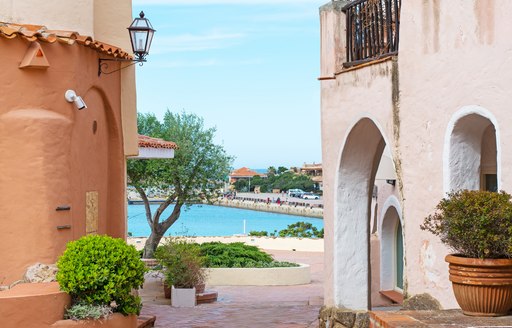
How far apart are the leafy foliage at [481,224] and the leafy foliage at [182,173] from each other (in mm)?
20785

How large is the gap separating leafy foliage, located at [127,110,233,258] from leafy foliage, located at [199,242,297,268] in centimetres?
295

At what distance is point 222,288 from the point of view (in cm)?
2277

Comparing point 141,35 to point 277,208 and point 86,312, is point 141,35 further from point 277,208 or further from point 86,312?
point 277,208

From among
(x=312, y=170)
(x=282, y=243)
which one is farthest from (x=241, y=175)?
(x=282, y=243)

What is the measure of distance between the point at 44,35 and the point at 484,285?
7.16 m

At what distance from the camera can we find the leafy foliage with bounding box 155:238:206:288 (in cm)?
1859

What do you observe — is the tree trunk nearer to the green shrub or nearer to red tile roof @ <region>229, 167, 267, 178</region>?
the green shrub

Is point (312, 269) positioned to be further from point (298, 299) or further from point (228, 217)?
point (228, 217)

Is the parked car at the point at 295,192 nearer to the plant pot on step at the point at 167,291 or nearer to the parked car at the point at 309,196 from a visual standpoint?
the parked car at the point at 309,196

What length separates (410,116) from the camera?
982 centimetres

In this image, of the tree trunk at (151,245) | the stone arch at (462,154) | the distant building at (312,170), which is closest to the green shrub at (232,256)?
the tree trunk at (151,245)

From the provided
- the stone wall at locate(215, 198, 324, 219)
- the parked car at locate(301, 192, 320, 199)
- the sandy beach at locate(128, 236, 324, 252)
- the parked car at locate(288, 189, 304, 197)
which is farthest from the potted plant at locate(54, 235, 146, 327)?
the parked car at locate(288, 189, 304, 197)

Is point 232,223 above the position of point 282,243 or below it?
below

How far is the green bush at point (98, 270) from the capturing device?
1048 centimetres
